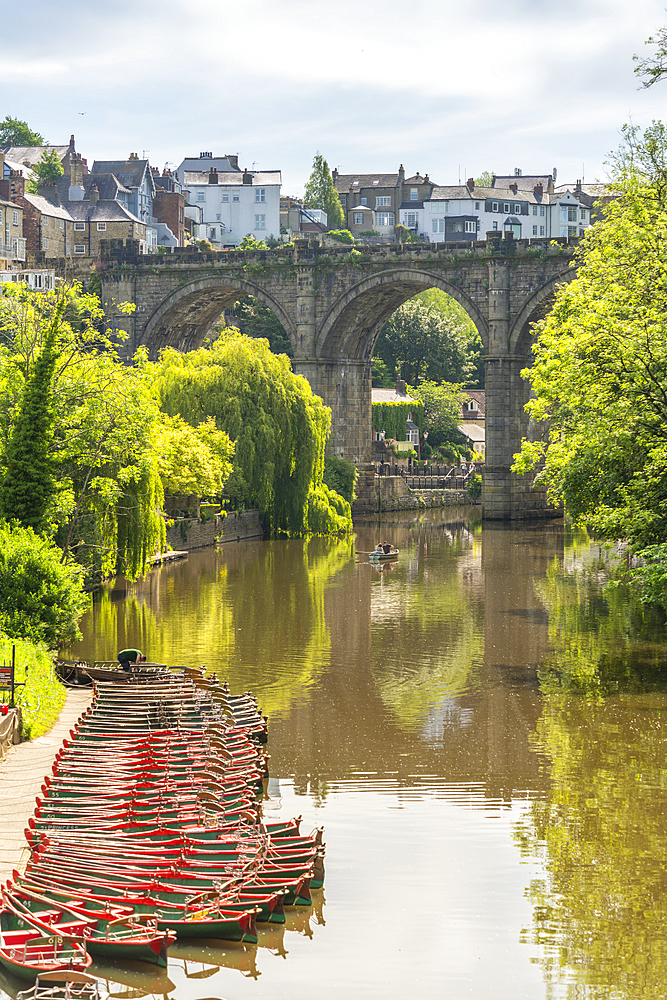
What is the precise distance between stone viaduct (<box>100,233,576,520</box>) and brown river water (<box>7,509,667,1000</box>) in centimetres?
2095

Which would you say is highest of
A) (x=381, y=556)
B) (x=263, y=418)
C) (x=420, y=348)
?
(x=420, y=348)

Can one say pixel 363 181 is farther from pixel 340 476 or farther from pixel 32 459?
pixel 32 459

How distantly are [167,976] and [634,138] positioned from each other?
70.0 feet

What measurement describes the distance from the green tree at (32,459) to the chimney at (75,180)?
6062cm

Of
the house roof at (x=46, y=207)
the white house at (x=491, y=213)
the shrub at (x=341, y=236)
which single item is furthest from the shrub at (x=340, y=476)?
the white house at (x=491, y=213)

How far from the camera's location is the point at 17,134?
336 feet

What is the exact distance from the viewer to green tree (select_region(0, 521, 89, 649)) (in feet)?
67.7

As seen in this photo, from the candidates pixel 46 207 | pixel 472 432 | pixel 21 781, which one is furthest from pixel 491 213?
pixel 21 781

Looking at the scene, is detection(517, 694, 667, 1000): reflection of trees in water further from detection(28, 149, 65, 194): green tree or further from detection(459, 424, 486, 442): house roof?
detection(28, 149, 65, 194): green tree

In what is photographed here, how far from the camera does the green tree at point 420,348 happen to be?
88438mm

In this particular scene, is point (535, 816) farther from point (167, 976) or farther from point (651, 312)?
point (651, 312)

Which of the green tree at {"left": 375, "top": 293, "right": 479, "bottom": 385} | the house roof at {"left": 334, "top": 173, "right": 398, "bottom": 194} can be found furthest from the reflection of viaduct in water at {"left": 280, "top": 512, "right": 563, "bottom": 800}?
the house roof at {"left": 334, "top": 173, "right": 398, "bottom": 194}

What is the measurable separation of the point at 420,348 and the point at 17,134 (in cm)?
4103

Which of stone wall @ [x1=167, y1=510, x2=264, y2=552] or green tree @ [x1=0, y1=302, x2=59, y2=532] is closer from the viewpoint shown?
green tree @ [x1=0, y1=302, x2=59, y2=532]
